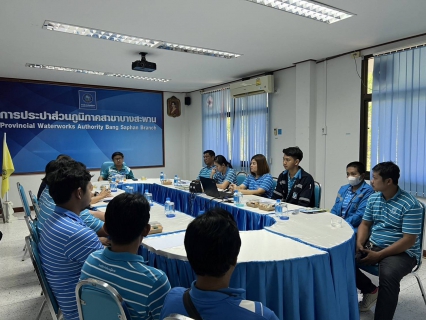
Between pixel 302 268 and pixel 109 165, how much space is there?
4.88 m

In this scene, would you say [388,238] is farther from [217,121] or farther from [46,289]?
[217,121]

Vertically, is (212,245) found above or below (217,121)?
below

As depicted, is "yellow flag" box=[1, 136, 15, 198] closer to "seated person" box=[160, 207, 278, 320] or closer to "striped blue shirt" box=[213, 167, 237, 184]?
"striped blue shirt" box=[213, 167, 237, 184]

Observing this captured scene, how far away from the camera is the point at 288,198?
11.9 feet

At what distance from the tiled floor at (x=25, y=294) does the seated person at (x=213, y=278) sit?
202 centimetres

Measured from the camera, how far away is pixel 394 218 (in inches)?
93.6

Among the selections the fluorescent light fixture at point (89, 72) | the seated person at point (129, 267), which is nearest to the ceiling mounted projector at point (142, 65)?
the fluorescent light fixture at point (89, 72)

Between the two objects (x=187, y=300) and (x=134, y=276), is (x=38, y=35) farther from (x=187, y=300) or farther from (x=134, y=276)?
(x=187, y=300)

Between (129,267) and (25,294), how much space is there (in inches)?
96.3

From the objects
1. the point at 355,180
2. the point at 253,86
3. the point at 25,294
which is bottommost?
the point at 25,294

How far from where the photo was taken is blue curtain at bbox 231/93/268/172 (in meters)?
6.07

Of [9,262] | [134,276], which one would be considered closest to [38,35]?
[9,262]

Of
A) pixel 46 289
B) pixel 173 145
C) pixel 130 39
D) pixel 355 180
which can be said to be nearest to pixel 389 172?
pixel 355 180

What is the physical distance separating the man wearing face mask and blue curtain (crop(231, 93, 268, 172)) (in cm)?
294
